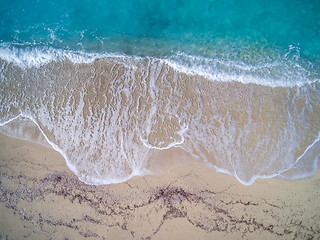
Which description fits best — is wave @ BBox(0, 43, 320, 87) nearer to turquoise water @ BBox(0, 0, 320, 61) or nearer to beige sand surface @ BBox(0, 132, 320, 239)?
turquoise water @ BBox(0, 0, 320, 61)

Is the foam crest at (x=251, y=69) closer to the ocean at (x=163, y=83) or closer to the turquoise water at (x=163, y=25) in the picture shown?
the ocean at (x=163, y=83)

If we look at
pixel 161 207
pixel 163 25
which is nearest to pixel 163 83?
pixel 163 25

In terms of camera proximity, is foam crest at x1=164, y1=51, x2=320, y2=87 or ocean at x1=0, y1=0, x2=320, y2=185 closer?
ocean at x1=0, y1=0, x2=320, y2=185

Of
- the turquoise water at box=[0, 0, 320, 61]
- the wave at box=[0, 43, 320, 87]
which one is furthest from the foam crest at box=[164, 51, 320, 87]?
the turquoise water at box=[0, 0, 320, 61]

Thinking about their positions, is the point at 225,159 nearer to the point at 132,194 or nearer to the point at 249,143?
the point at 249,143

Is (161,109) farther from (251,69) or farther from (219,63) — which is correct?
(251,69)
